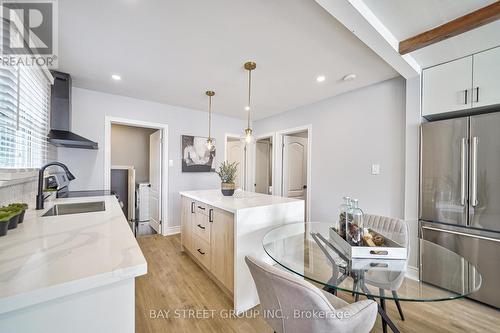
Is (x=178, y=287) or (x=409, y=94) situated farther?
(x=409, y=94)

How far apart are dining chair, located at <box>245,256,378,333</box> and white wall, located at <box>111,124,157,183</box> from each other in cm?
462

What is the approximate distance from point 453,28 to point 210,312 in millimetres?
3061

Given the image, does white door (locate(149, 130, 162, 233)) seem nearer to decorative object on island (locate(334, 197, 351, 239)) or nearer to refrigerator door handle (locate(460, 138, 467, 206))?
decorative object on island (locate(334, 197, 351, 239))

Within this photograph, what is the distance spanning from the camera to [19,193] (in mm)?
1624

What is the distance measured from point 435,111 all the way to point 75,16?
3.43m

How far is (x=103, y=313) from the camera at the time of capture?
69 cm

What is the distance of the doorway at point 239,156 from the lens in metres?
4.98

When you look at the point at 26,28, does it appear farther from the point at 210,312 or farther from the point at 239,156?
the point at 239,156

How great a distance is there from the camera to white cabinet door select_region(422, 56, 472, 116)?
1.94m

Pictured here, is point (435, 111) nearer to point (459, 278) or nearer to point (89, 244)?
point (459, 278)

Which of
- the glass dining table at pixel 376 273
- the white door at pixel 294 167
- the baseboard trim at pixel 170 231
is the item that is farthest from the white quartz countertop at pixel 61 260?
the white door at pixel 294 167

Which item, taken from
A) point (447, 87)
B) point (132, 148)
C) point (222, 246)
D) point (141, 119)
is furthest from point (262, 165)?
point (447, 87)

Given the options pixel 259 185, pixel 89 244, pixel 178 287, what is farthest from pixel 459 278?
pixel 259 185

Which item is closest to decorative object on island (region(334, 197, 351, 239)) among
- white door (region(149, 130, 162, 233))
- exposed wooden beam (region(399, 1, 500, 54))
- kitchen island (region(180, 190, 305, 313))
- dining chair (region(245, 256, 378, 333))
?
dining chair (region(245, 256, 378, 333))
